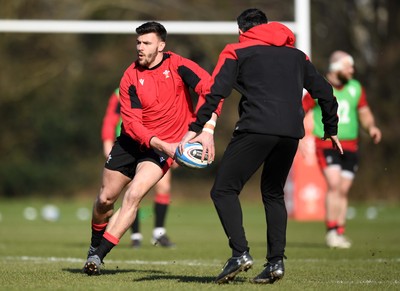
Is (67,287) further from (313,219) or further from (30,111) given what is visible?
(30,111)

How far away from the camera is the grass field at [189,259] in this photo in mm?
7402

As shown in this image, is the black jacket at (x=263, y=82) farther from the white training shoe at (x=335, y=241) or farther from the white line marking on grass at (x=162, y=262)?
the white training shoe at (x=335, y=241)

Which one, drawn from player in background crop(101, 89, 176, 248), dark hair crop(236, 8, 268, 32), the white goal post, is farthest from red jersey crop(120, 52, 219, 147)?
the white goal post

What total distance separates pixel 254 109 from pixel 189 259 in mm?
3369

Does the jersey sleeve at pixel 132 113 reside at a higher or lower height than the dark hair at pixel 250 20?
lower

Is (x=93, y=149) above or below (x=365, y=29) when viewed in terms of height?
below

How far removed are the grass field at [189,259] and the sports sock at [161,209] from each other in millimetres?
340

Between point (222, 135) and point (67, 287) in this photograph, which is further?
point (222, 135)

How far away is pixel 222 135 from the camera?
28.8m

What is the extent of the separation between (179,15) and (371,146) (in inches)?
257

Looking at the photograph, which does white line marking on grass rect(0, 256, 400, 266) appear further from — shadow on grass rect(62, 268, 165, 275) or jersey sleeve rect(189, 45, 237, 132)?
jersey sleeve rect(189, 45, 237, 132)

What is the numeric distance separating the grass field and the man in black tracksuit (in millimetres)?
497

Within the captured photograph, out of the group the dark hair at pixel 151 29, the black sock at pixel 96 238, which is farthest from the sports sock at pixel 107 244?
the dark hair at pixel 151 29

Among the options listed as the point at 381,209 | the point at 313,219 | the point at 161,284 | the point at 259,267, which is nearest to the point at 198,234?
the point at 313,219
